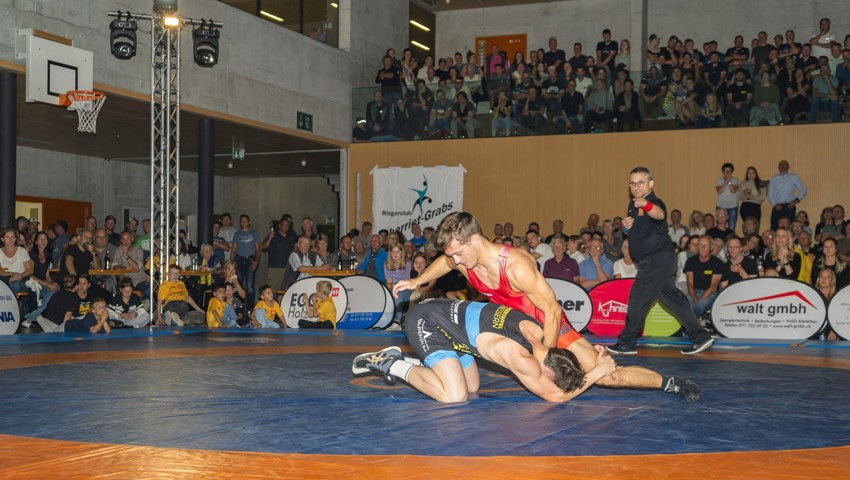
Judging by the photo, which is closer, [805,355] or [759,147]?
[805,355]

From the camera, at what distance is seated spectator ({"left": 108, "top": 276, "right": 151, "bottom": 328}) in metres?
10.9

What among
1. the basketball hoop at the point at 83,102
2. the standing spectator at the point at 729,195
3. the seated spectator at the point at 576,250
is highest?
the basketball hoop at the point at 83,102

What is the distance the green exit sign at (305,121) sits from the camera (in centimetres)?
1680

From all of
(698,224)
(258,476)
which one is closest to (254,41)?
(698,224)

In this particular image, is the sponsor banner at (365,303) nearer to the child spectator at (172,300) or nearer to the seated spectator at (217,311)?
the seated spectator at (217,311)

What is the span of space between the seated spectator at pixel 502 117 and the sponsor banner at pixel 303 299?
621 centimetres

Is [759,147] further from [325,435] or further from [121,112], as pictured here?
[325,435]

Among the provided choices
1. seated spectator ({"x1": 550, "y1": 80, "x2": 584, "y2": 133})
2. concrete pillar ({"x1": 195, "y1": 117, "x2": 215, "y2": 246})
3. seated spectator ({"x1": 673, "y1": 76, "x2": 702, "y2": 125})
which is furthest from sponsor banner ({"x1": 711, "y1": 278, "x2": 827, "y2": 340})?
concrete pillar ({"x1": 195, "y1": 117, "x2": 215, "y2": 246})

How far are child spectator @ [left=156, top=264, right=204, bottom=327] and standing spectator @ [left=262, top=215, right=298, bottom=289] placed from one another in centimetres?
351

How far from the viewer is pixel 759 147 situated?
15039mm

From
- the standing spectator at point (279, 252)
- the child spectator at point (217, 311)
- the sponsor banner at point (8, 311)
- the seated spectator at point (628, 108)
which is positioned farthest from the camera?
the standing spectator at point (279, 252)

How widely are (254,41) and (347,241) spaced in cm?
429

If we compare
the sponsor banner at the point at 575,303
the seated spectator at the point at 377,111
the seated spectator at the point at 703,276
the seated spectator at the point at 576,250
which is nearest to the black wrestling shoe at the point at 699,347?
the sponsor banner at the point at 575,303

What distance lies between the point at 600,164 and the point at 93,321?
9.35 metres
